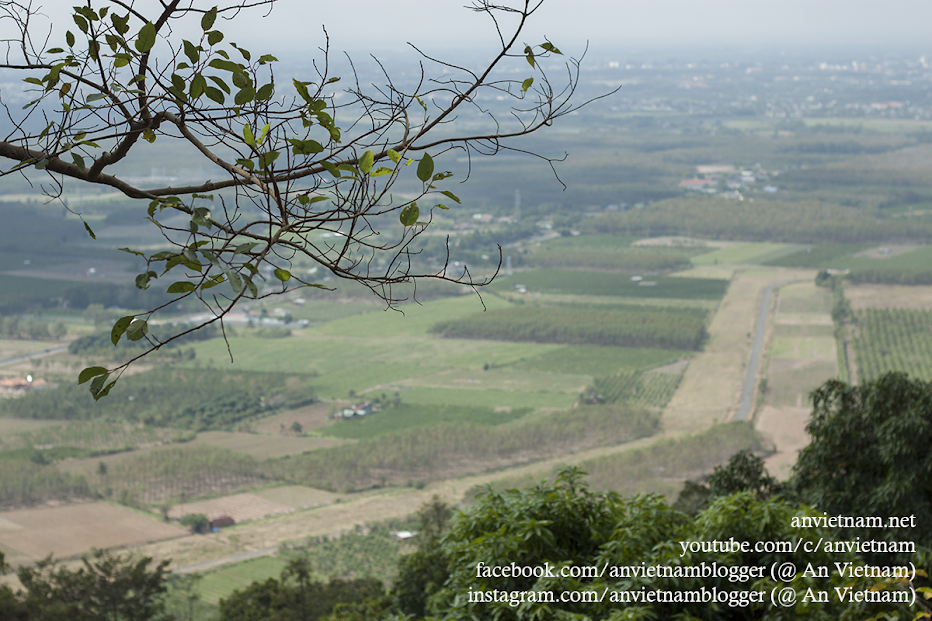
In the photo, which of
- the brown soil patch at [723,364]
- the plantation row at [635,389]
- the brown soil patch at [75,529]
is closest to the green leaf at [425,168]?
the brown soil patch at [75,529]

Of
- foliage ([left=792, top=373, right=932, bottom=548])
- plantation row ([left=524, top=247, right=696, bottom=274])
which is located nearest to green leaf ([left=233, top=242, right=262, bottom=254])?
foliage ([left=792, top=373, right=932, bottom=548])

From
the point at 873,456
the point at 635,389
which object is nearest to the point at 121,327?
the point at 873,456

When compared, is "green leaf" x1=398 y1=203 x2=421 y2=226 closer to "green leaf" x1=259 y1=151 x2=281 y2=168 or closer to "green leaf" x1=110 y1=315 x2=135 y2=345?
"green leaf" x1=259 y1=151 x2=281 y2=168

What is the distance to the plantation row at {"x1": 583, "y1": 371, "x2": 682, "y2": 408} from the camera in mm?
27531

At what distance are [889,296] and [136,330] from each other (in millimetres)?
37581

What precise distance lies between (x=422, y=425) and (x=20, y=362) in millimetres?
18707

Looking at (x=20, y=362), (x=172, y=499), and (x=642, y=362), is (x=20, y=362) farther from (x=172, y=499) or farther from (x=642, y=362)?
(x=642, y=362)

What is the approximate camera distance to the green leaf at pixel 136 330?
3.43 ft

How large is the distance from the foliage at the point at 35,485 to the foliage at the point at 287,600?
50.5 feet

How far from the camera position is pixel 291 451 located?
25172 millimetres

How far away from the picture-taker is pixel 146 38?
1193mm

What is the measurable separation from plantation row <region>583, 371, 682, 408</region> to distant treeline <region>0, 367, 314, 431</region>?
10680mm

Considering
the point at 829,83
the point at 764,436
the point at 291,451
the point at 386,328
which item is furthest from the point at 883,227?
the point at 829,83

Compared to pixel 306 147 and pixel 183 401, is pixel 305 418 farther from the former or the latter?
pixel 306 147
